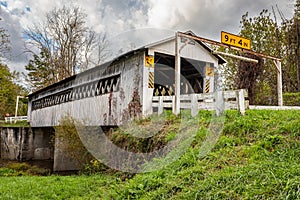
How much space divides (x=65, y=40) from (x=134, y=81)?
60.4ft

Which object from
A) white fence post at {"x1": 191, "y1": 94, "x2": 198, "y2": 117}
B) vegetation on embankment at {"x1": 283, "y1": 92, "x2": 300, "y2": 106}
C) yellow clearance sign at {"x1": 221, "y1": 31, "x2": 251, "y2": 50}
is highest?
yellow clearance sign at {"x1": 221, "y1": 31, "x2": 251, "y2": 50}

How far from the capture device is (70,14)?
25797mm

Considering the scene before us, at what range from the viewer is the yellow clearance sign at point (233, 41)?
746 cm

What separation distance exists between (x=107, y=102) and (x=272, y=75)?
41.1 feet

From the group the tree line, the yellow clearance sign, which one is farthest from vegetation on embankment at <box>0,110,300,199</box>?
the tree line

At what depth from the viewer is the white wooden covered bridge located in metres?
9.02

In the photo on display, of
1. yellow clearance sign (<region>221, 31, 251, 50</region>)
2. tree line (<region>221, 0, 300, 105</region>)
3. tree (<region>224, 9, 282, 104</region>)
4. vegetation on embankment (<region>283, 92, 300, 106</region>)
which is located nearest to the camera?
yellow clearance sign (<region>221, 31, 251, 50</region>)

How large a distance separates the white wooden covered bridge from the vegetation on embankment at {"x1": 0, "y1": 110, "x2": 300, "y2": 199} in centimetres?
284

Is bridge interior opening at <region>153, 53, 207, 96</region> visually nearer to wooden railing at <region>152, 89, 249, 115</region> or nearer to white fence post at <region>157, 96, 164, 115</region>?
white fence post at <region>157, 96, 164, 115</region>

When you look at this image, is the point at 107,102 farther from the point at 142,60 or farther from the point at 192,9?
the point at 192,9

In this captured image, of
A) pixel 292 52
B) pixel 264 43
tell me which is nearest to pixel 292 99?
pixel 292 52

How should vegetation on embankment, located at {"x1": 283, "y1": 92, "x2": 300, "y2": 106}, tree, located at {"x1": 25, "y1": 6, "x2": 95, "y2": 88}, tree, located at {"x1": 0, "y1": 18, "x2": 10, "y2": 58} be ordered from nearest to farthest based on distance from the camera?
1. vegetation on embankment, located at {"x1": 283, "y1": 92, "x2": 300, "y2": 106}
2. tree, located at {"x1": 0, "y1": 18, "x2": 10, "y2": 58}
3. tree, located at {"x1": 25, "y1": 6, "x2": 95, "y2": 88}

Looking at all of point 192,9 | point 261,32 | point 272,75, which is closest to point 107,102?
point 192,9

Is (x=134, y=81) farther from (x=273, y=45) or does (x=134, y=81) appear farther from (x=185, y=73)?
(x=273, y=45)
